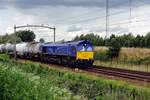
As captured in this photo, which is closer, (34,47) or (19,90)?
(19,90)

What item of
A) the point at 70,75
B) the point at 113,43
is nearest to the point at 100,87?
the point at 70,75

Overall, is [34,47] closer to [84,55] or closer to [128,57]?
[128,57]

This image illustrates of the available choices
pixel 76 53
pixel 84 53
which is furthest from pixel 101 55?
pixel 76 53

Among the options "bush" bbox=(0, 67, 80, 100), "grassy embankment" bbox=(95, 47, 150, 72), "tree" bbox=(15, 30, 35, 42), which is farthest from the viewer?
"tree" bbox=(15, 30, 35, 42)

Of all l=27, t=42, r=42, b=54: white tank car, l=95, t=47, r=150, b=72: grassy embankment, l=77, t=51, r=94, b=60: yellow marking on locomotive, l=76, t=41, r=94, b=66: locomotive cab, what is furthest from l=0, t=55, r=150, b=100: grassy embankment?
l=27, t=42, r=42, b=54: white tank car

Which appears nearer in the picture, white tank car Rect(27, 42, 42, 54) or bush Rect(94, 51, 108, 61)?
white tank car Rect(27, 42, 42, 54)


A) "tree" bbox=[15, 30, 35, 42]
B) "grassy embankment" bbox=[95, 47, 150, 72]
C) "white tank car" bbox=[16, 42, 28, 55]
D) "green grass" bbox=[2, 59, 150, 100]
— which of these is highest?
"tree" bbox=[15, 30, 35, 42]

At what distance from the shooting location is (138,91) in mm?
21938

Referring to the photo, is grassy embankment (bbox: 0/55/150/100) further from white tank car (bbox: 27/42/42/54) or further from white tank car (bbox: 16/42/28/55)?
white tank car (bbox: 16/42/28/55)

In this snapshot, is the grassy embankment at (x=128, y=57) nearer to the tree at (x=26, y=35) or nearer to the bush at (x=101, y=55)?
the bush at (x=101, y=55)

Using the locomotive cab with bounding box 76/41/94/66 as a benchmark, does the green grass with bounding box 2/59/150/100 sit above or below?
below

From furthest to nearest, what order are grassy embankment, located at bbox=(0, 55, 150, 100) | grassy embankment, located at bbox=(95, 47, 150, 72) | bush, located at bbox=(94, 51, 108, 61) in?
bush, located at bbox=(94, 51, 108, 61) < grassy embankment, located at bbox=(95, 47, 150, 72) < grassy embankment, located at bbox=(0, 55, 150, 100)

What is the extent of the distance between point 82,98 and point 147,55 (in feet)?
117

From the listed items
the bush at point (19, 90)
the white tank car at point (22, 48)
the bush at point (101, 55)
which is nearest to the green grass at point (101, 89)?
the bush at point (19, 90)
